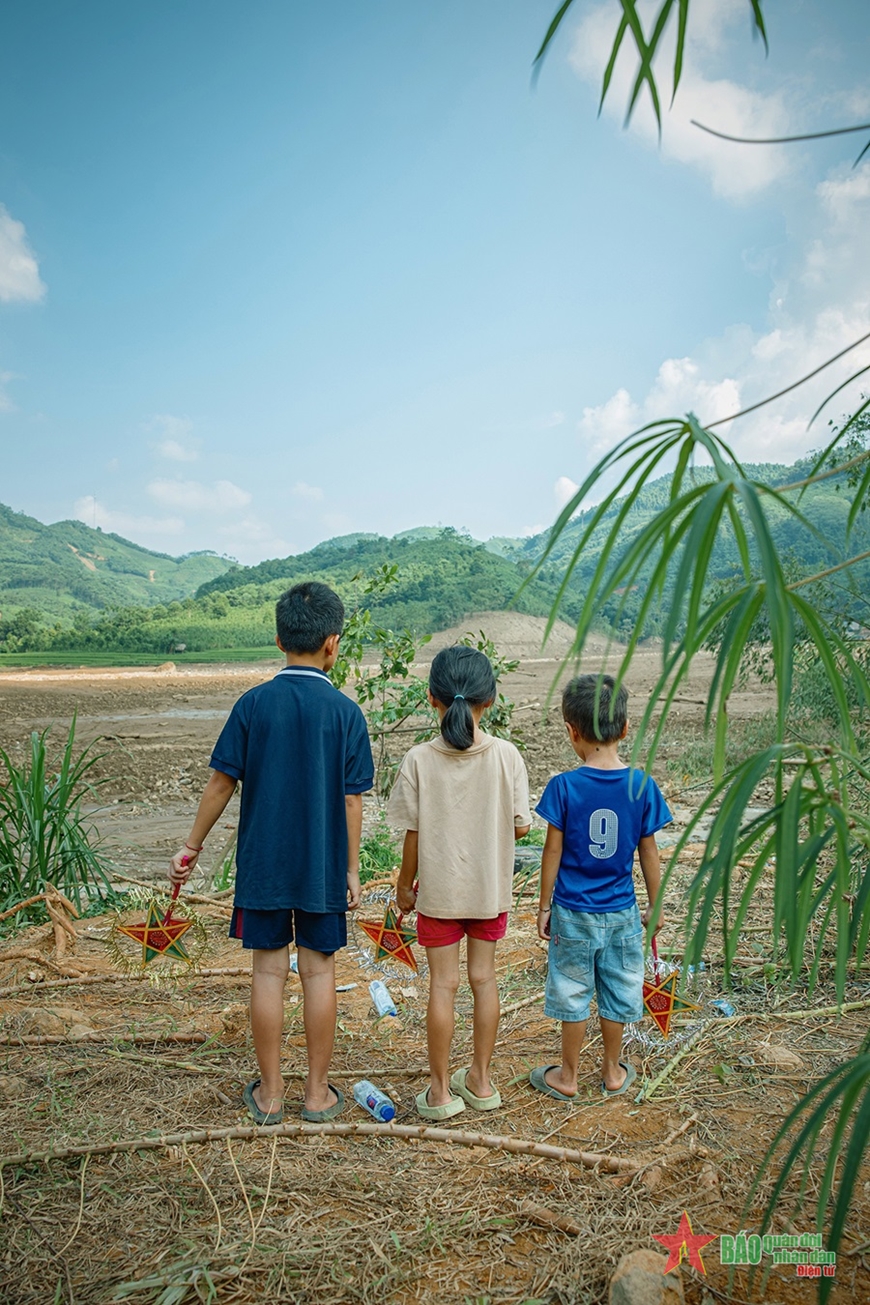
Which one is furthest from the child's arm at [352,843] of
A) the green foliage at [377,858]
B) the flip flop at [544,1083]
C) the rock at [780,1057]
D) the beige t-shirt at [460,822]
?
the green foliage at [377,858]

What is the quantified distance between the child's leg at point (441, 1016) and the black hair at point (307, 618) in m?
0.94

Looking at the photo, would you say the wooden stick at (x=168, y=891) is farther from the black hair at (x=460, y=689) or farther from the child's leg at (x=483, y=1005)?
the black hair at (x=460, y=689)

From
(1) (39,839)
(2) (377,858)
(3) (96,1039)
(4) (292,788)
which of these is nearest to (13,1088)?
(3) (96,1039)

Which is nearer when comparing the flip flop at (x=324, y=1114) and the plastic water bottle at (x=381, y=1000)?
the flip flop at (x=324, y=1114)

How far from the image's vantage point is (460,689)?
2412 mm

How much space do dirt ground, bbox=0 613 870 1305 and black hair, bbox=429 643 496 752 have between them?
1.04 metres

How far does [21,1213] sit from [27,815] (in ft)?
9.25

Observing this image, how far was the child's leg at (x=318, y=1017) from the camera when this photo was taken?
2371 mm

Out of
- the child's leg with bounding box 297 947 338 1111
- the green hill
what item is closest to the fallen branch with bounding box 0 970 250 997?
the child's leg with bounding box 297 947 338 1111

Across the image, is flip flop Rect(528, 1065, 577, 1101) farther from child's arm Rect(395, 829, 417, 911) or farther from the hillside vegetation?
the hillside vegetation

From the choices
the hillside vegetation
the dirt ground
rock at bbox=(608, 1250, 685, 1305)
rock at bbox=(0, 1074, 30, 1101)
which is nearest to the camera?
rock at bbox=(608, 1250, 685, 1305)

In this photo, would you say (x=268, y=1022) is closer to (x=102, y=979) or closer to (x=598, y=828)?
(x=598, y=828)

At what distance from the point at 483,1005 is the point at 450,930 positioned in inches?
8.7

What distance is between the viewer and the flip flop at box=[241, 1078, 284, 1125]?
2.28 meters
